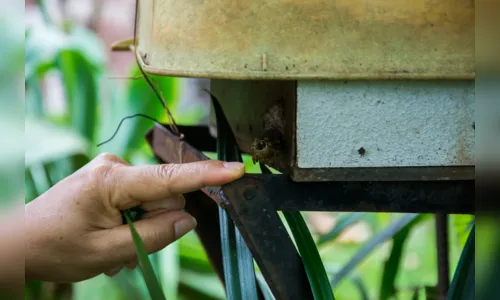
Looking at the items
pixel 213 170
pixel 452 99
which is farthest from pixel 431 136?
pixel 213 170

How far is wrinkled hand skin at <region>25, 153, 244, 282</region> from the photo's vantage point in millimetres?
621

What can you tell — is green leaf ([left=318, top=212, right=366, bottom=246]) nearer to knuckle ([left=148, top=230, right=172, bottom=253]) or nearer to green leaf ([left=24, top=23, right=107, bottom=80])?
knuckle ([left=148, top=230, right=172, bottom=253])

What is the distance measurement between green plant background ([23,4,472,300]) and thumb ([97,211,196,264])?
63 centimetres

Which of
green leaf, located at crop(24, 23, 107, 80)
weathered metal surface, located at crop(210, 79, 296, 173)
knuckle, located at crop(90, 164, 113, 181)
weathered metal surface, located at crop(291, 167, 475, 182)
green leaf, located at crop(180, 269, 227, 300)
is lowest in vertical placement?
green leaf, located at crop(180, 269, 227, 300)

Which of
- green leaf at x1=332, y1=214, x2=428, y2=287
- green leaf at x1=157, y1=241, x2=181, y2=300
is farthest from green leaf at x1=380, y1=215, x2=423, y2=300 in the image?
green leaf at x1=157, y1=241, x2=181, y2=300

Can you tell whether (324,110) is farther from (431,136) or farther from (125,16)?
(125,16)

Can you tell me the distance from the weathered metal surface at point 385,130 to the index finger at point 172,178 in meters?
0.06

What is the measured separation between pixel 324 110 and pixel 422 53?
9cm

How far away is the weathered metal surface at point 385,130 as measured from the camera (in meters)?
0.53

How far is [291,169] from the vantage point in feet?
1.76

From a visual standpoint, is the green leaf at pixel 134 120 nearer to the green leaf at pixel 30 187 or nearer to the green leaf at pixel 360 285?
the green leaf at pixel 30 187

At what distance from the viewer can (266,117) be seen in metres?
0.62

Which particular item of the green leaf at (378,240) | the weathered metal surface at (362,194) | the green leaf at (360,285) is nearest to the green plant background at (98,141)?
the green leaf at (360,285)

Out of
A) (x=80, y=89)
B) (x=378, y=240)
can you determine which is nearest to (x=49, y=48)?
(x=80, y=89)
